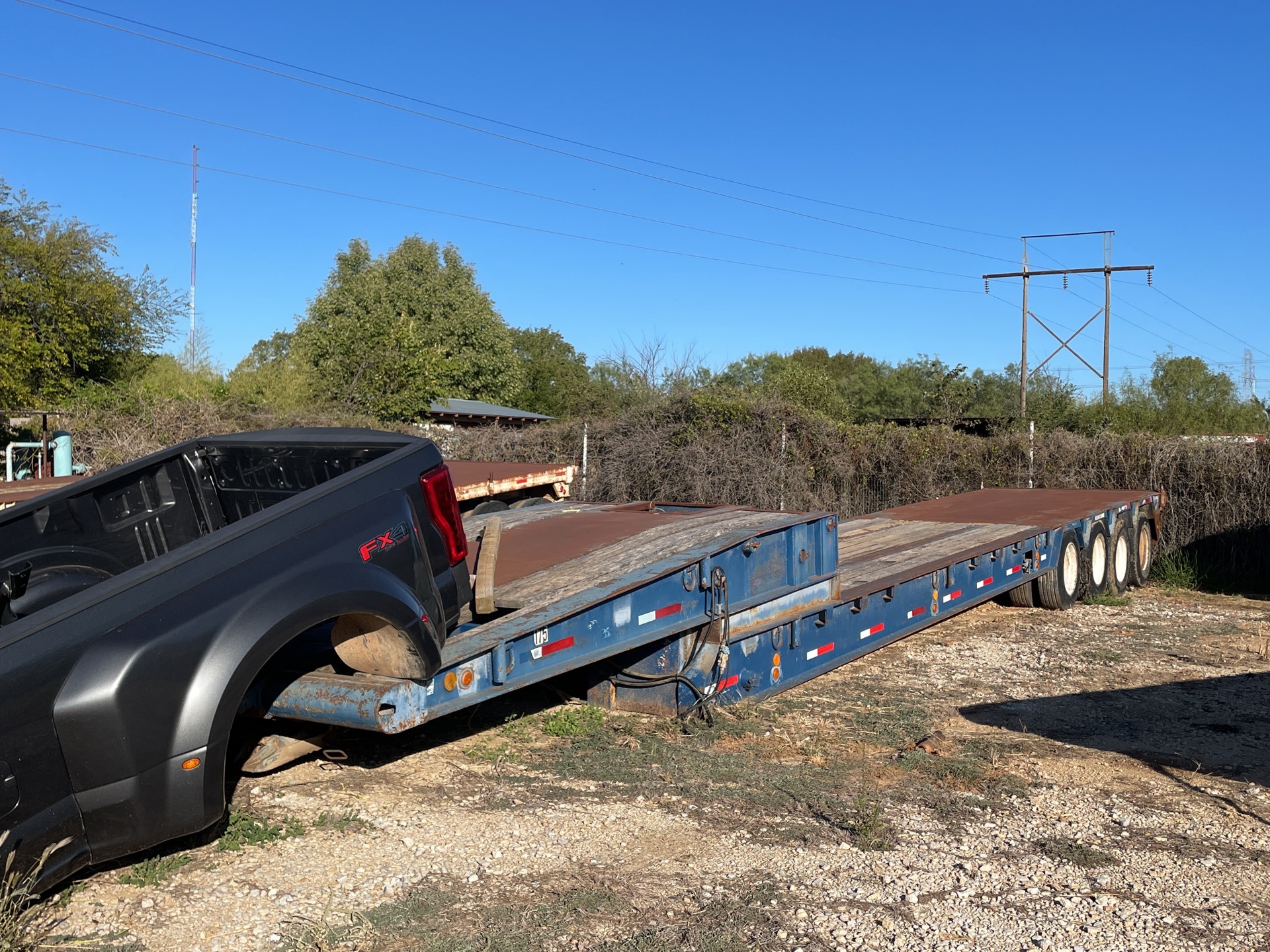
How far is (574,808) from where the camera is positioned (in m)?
5.19

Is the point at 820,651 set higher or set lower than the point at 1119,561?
lower

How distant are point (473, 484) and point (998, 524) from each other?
18.5ft

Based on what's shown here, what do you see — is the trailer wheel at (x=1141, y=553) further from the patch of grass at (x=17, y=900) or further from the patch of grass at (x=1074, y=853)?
the patch of grass at (x=17, y=900)

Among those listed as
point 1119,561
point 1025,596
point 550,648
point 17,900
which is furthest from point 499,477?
point 17,900

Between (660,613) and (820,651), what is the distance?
193 centimetres

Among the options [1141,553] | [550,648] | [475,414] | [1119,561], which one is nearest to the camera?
[550,648]

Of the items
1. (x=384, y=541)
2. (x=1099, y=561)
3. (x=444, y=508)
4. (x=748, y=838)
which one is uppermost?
(x=444, y=508)

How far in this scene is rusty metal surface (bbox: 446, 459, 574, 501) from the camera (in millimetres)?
11695

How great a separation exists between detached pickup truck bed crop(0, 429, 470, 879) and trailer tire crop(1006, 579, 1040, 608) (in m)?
7.97

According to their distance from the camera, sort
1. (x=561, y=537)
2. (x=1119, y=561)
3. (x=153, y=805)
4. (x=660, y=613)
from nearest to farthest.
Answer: (x=153, y=805) < (x=660, y=613) < (x=561, y=537) < (x=1119, y=561)

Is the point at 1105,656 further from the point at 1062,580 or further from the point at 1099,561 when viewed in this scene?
the point at 1099,561

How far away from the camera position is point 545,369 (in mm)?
66688

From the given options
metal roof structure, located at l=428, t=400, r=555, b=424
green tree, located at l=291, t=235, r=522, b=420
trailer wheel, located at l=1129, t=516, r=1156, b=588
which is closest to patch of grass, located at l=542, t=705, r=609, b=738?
trailer wheel, located at l=1129, t=516, r=1156, b=588

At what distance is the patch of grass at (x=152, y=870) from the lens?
4125 millimetres
